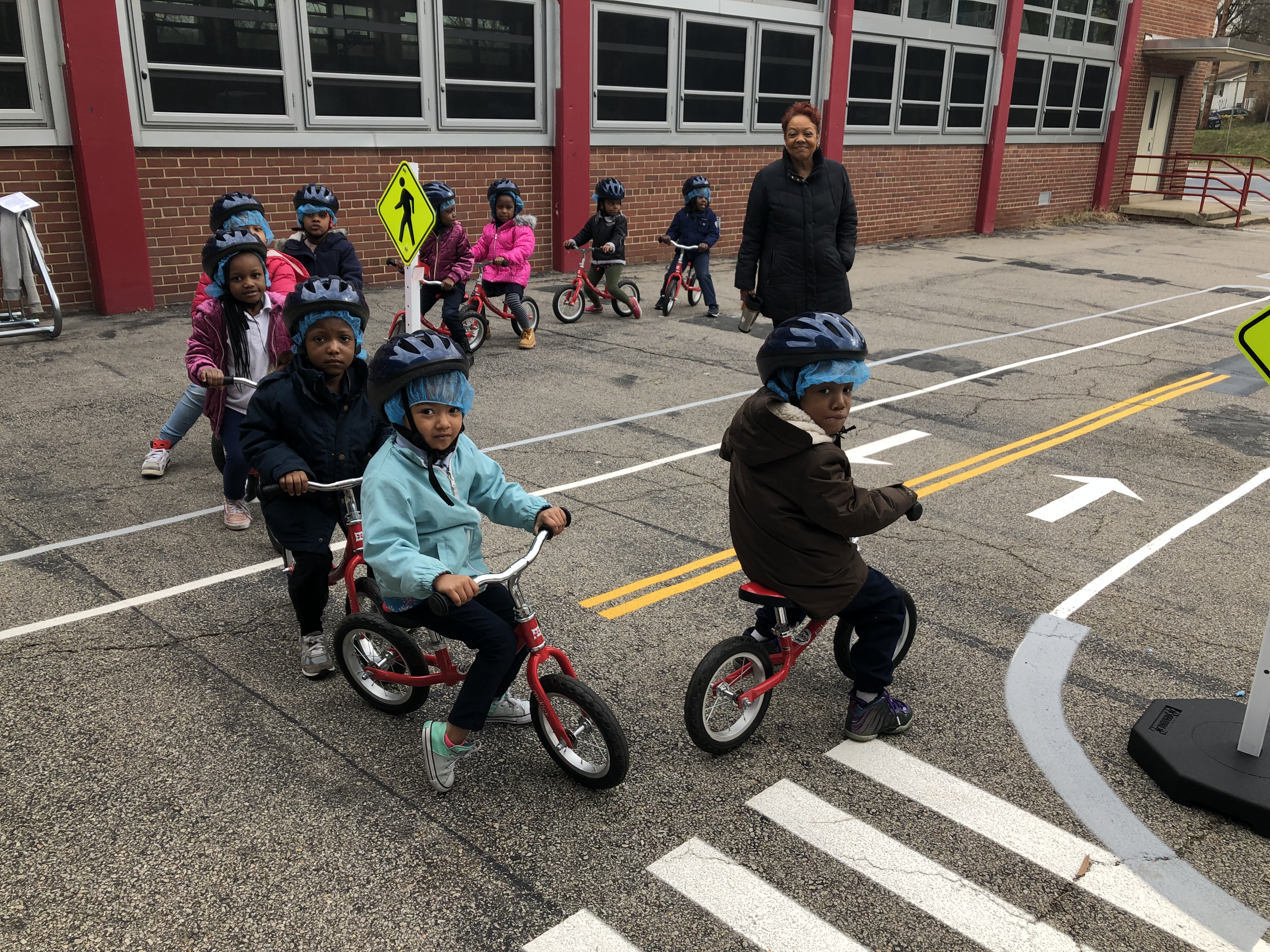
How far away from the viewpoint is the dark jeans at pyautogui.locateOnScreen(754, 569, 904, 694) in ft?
13.6

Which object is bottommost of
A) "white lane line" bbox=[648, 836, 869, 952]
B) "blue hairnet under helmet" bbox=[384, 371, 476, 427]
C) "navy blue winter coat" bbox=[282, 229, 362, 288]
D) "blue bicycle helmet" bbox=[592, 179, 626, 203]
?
"white lane line" bbox=[648, 836, 869, 952]

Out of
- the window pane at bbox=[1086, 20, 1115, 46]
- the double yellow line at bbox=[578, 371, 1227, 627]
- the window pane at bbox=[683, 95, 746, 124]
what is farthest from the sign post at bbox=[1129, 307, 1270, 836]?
the window pane at bbox=[1086, 20, 1115, 46]

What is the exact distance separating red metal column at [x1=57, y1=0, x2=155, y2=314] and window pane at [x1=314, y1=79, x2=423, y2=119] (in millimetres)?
2656

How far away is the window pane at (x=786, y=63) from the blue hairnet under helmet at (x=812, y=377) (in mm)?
16877

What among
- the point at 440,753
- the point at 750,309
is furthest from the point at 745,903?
the point at 750,309

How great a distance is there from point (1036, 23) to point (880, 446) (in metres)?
21.3

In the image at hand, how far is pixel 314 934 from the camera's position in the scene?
3197 millimetres

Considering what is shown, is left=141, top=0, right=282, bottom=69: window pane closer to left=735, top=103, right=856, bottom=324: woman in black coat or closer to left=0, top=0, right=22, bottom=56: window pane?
left=0, top=0, right=22, bottom=56: window pane

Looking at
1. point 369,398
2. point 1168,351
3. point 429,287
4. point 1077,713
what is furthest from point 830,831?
point 1168,351

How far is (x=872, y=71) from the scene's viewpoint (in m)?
21.4

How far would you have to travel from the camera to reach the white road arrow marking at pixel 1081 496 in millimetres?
7148

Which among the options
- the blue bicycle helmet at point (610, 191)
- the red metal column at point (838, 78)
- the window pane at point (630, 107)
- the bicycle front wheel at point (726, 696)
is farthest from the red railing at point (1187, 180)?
the bicycle front wheel at point (726, 696)

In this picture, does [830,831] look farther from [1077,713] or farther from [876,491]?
[1077,713]

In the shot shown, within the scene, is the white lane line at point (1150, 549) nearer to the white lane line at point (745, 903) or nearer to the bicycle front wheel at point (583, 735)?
the white lane line at point (745, 903)
